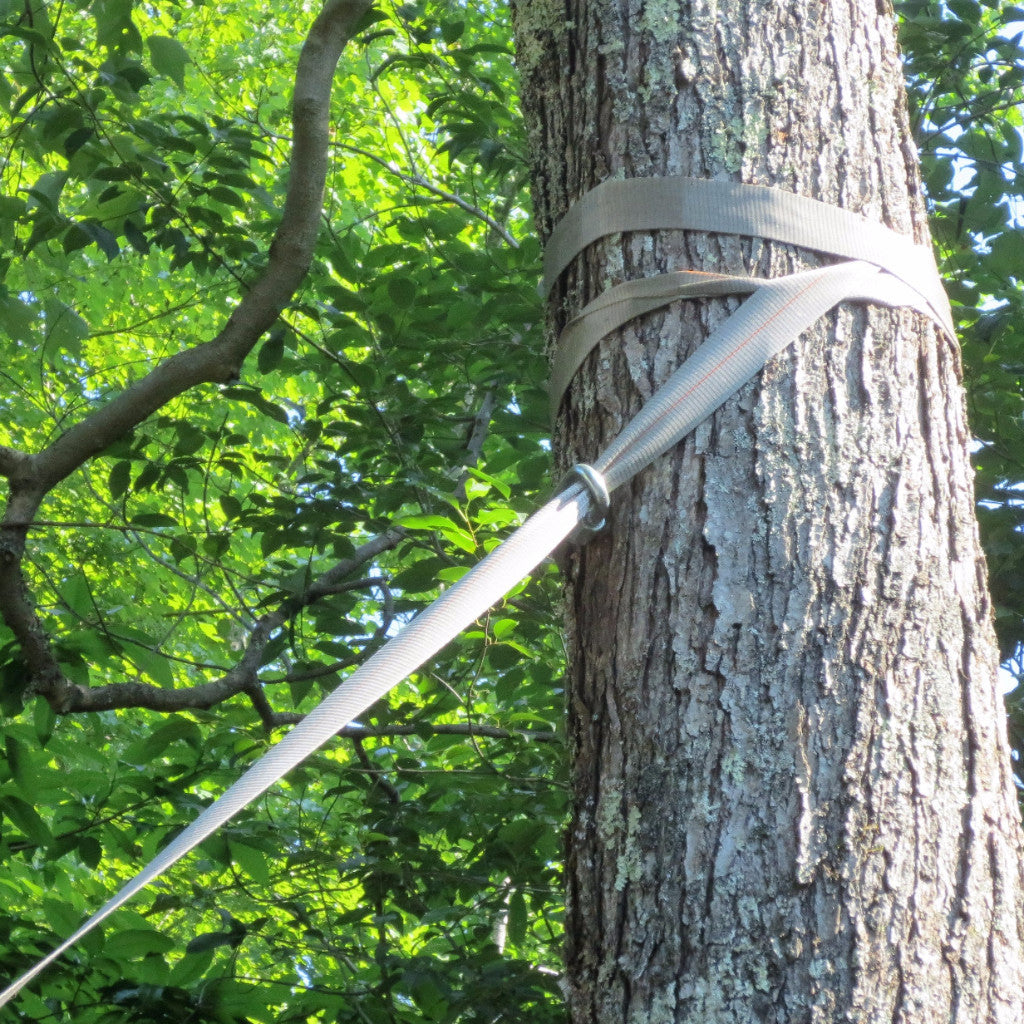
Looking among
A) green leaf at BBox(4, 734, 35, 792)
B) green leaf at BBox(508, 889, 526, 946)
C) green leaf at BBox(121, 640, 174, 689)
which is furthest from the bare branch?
green leaf at BBox(4, 734, 35, 792)

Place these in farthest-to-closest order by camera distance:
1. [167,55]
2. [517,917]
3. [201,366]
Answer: [167,55] → [517,917] → [201,366]

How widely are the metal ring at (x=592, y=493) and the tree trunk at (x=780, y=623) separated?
2 cm

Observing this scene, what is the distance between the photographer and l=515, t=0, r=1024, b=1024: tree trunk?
882 millimetres

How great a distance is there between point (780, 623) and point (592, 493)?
0.74 ft

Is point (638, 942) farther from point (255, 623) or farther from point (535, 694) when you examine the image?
point (255, 623)

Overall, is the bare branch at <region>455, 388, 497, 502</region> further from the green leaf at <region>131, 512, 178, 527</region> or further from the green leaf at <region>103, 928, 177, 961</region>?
the green leaf at <region>103, 928, 177, 961</region>

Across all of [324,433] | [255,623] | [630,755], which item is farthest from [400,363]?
[630,755]

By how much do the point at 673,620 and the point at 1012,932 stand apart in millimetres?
389

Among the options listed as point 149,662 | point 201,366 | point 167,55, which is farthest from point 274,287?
point 167,55

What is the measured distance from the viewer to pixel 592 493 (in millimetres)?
1073

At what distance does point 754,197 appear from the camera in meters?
1.13

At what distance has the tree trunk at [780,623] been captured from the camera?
88cm

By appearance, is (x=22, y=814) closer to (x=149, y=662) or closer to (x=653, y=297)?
(x=149, y=662)

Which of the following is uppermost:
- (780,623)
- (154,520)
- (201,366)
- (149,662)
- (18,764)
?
(201,366)
